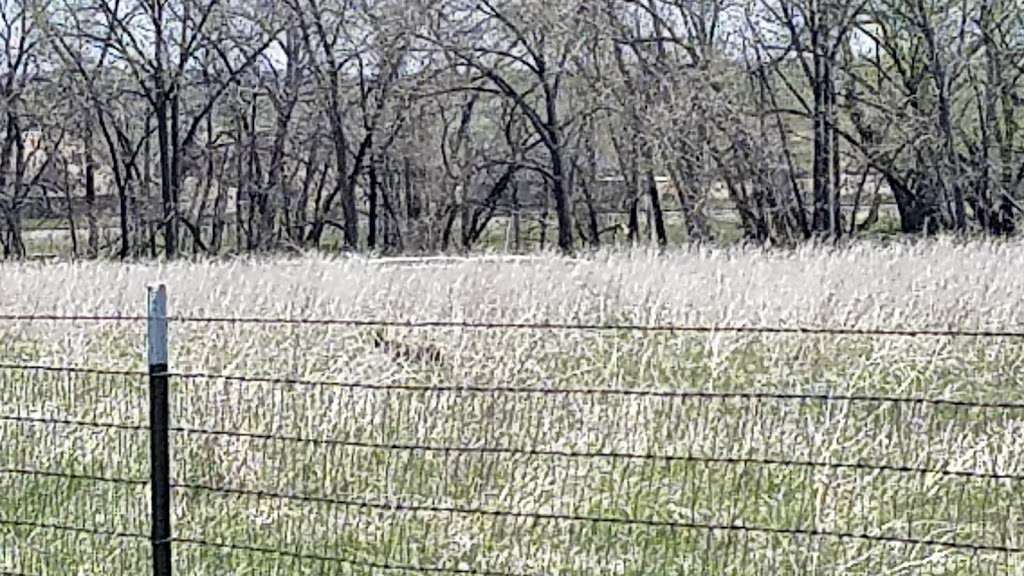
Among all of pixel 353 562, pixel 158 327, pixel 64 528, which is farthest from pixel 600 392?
pixel 64 528

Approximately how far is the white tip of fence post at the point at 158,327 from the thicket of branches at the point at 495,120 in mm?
14658

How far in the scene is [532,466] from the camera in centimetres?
417

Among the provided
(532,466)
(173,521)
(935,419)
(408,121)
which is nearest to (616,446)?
(532,466)

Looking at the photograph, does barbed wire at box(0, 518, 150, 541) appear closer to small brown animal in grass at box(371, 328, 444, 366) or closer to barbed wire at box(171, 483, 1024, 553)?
barbed wire at box(171, 483, 1024, 553)

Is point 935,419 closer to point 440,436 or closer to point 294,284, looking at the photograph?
point 440,436

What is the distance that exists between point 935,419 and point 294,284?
182 inches

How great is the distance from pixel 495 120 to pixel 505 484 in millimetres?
17232

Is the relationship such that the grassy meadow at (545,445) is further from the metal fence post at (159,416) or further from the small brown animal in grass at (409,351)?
the metal fence post at (159,416)

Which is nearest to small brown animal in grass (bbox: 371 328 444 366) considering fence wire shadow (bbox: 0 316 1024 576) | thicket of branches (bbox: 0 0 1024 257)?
fence wire shadow (bbox: 0 316 1024 576)

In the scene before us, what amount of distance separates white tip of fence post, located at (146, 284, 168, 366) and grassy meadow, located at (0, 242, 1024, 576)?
505 mm

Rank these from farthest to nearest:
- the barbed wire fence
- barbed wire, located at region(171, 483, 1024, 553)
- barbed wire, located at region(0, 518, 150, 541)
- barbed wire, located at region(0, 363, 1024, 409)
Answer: barbed wire, located at region(0, 518, 150, 541) < the barbed wire fence < barbed wire, located at region(171, 483, 1024, 553) < barbed wire, located at region(0, 363, 1024, 409)

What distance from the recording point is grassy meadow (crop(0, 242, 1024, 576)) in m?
3.66

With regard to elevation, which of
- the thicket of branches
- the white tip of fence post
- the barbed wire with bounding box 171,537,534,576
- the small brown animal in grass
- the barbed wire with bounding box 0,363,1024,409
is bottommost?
the barbed wire with bounding box 171,537,534,576

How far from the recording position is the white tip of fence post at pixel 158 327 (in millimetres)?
2646
